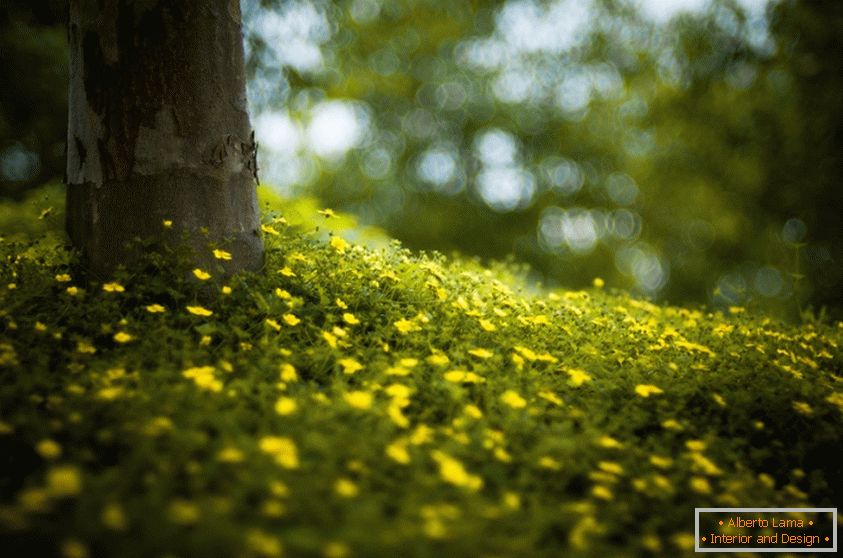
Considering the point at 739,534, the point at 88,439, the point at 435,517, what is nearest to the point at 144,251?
the point at 88,439

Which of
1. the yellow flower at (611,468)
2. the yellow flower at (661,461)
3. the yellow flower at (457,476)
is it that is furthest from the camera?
the yellow flower at (661,461)

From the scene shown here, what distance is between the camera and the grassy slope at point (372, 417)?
5.74 feet

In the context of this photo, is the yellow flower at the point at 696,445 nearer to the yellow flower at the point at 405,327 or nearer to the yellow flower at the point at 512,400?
the yellow flower at the point at 512,400

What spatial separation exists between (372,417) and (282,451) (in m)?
0.51

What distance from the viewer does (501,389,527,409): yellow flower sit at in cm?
261

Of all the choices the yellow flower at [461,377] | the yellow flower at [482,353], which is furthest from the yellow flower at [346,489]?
the yellow flower at [482,353]

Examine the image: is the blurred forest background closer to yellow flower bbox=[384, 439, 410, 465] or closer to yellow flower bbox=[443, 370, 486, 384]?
yellow flower bbox=[443, 370, 486, 384]

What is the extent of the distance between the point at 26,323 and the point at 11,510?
64.0 inches

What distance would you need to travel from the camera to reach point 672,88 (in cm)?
1278

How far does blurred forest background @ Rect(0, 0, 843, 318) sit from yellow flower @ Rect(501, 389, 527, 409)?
19.7ft

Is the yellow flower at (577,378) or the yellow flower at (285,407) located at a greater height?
the yellow flower at (577,378)

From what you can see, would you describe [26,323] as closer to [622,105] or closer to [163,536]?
[163,536]

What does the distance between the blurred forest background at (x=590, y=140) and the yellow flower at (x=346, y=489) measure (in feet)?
21.5

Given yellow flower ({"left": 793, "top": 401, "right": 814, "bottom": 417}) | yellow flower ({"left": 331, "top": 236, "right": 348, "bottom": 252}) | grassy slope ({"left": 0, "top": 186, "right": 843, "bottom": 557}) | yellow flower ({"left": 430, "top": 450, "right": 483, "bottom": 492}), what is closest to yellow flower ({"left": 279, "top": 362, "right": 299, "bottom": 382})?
grassy slope ({"left": 0, "top": 186, "right": 843, "bottom": 557})
